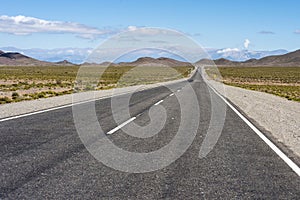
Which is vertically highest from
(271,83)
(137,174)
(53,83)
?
(137,174)

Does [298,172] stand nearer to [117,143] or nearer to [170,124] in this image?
[117,143]

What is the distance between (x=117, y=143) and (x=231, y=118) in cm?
592

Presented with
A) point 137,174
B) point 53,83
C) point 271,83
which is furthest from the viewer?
point 271,83

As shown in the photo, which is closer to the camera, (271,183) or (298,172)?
(271,183)

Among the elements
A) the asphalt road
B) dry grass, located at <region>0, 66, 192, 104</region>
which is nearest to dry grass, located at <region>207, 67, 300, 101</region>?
dry grass, located at <region>0, 66, 192, 104</region>

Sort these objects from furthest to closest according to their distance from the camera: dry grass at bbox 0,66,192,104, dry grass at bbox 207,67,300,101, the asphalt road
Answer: dry grass at bbox 207,67,300,101 < dry grass at bbox 0,66,192,104 < the asphalt road

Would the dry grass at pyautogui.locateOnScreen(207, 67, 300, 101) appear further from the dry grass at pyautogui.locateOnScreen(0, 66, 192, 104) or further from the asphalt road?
the asphalt road

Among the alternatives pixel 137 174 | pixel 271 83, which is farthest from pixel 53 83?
pixel 137 174

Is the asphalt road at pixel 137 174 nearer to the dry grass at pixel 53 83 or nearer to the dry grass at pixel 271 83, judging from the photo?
the dry grass at pixel 53 83

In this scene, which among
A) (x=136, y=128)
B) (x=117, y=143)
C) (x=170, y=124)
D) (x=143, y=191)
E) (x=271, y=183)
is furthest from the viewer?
(x=170, y=124)

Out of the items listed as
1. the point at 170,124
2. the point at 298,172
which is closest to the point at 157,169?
the point at 298,172

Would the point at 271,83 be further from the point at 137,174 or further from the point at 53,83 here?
the point at 137,174

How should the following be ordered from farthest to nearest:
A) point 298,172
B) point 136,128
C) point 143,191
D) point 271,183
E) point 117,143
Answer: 1. point 136,128
2. point 117,143
3. point 298,172
4. point 271,183
5. point 143,191

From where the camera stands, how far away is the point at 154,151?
23.6ft
